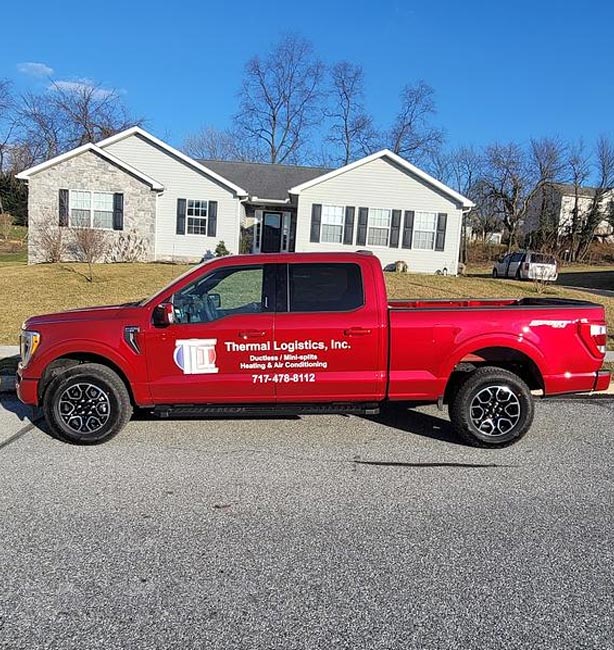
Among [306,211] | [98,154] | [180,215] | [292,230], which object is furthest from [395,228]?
[98,154]

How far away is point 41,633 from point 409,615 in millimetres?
1770

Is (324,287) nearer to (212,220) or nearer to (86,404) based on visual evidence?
(86,404)

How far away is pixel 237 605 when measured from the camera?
2.70m

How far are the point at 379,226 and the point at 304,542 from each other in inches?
792

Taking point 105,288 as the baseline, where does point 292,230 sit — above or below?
above

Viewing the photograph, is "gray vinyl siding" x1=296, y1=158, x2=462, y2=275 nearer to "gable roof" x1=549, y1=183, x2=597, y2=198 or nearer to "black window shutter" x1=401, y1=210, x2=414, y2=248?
"black window shutter" x1=401, y1=210, x2=414, y2=248

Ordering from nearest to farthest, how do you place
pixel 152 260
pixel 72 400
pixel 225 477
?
pixel 225 477, pixel 72 400, pixel 152 260

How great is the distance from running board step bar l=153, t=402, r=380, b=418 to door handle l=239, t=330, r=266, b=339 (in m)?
0.69

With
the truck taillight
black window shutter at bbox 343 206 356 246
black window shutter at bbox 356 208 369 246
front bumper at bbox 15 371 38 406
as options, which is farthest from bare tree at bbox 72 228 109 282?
the truck taillight

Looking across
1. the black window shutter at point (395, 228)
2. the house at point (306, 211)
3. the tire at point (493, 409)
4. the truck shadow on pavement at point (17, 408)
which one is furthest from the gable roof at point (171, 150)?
the tire at point (493, 409)

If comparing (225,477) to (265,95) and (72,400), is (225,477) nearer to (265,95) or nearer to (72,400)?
(72,400)

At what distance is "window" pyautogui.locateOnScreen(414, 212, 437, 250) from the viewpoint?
2239 centimetres

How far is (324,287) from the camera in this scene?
16.7ft

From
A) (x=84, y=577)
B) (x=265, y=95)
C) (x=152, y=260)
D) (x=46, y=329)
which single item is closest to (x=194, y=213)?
(x=152, y=260)
